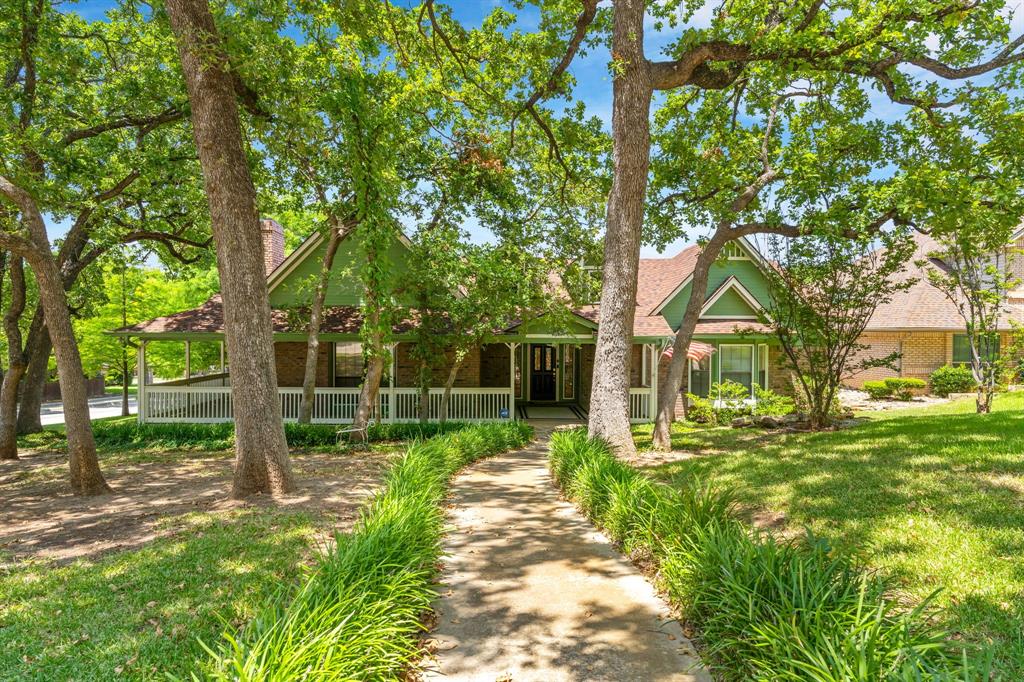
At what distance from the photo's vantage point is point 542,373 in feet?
71.2

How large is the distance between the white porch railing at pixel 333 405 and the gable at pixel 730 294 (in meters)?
6.95

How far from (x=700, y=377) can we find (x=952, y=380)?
11111mm

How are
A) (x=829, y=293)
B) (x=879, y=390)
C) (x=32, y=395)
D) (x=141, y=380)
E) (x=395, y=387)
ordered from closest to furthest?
(x=829, y=293), (x=141, y=380), (x=32, y=395), (x=395, y=387), (x=879, y=390)

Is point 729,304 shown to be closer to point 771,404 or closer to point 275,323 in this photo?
point 771,404

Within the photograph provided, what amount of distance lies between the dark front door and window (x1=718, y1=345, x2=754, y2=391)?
21.1 ft

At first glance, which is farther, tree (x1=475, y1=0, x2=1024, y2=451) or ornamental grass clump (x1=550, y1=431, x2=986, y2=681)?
tree (x1=475, y1=0, x2=1024, y2=451)

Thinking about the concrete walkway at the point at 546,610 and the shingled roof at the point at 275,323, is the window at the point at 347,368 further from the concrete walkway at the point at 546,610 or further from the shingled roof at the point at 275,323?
the concrete walkway at the point at 546,610

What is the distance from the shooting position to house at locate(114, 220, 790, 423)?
1592 cm

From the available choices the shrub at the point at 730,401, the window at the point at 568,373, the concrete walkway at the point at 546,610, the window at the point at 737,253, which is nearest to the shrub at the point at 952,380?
the window at the point at 737,253

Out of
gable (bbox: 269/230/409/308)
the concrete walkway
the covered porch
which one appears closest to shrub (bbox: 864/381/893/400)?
the covered porch

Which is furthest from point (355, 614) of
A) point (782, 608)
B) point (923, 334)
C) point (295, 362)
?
point (923, 334)

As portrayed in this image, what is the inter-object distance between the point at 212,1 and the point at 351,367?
10805mm

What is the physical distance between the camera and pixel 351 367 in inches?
723

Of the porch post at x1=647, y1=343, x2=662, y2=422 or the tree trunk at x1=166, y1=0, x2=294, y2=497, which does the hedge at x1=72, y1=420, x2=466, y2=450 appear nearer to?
the tree trunk at x1=166, y1=0, x2=294, y2=497
